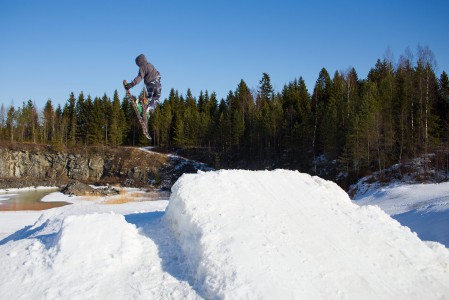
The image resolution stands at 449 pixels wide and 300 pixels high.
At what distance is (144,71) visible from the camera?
972cm

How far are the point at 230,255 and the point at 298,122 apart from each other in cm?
4912

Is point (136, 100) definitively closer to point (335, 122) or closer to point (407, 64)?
point (335, 122)

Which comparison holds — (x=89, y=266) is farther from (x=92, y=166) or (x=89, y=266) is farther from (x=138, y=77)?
(x=92, y=166)

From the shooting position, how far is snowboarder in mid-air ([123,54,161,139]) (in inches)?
382

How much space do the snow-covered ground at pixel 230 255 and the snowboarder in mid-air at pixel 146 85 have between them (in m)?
3.26

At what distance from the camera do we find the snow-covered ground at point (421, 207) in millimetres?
11289

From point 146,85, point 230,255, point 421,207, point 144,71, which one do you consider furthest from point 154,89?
point 421,207

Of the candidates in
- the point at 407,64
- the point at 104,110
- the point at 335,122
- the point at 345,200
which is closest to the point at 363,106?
the point at 335,122

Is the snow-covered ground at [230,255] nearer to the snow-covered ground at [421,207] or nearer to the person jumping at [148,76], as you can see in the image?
the person jumping at [148,76]

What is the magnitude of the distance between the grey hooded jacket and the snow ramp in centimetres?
319

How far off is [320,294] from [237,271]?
4.34 feet

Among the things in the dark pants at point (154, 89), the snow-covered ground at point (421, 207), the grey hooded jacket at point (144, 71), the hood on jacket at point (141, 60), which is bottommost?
the snow-covered ground at point (421, 207)

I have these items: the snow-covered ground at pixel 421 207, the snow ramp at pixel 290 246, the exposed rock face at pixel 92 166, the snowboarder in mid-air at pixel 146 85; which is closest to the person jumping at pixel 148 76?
the snowboarder in mid-air at pixel 146 85

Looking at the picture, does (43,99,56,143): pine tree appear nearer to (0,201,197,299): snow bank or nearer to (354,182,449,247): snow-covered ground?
(354,182,449,247): snow-covered ground
